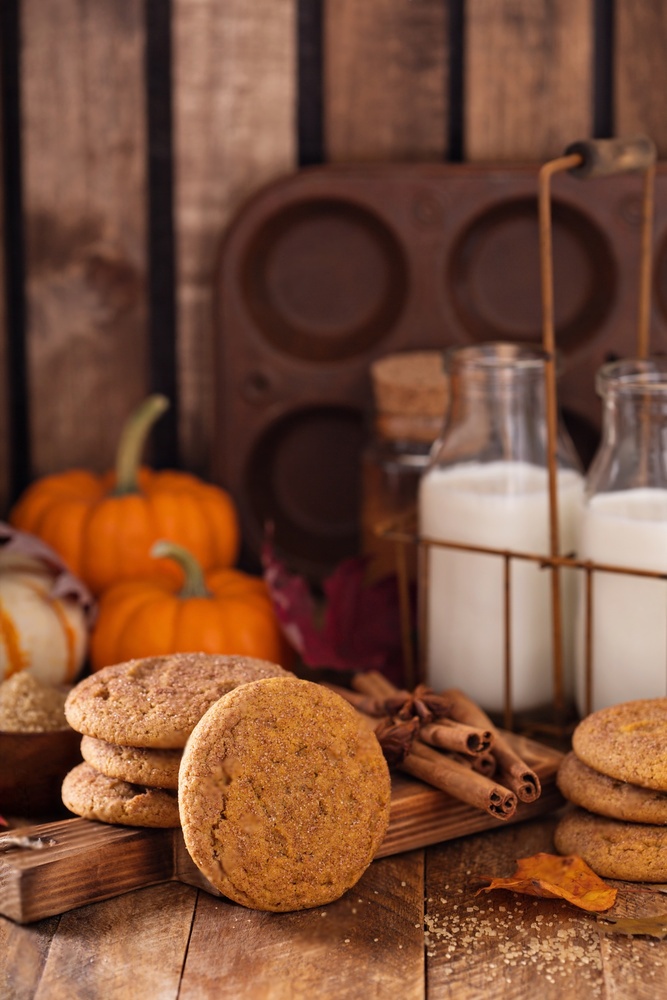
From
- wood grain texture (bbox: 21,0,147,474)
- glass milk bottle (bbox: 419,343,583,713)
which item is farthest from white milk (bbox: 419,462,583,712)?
wood grain texture (bbox: 21,0,147,474)

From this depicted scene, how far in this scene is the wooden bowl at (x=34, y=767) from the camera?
3.00 feet

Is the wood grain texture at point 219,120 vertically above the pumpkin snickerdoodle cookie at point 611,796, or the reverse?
the wood grain texture at point 219,120

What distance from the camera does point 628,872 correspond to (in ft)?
2.69

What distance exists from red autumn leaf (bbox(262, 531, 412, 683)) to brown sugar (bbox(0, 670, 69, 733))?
0.26 m

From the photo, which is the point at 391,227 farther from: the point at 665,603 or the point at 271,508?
the point at 665,603

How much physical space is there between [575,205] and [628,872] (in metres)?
0.81

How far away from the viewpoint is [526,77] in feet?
4.71

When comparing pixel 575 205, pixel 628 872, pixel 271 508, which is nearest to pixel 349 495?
pixel 271 508

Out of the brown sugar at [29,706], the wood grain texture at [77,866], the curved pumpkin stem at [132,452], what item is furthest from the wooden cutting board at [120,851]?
the curved pumpkin stem at [132,452]

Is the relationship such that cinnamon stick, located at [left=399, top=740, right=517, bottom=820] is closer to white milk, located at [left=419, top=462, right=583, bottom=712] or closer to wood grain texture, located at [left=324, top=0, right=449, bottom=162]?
white milk, located at [left=419, top=462, right=583, bottom=712]

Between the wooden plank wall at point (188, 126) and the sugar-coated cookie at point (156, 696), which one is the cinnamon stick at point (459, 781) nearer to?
the sugar-coated cookie at point (156, 696)

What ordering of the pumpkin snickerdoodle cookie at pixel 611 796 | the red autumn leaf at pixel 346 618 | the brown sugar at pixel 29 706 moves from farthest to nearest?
the red autumn leaf at pixel 346 618, the brown sugar at pixel 29 706, the pumpkin snickerdoodle cookie at pixel 611 796

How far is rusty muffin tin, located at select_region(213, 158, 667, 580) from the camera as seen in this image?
54.9 inches

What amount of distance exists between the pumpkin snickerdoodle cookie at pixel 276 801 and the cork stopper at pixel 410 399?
21.5 inches
